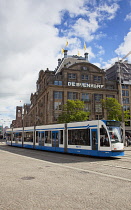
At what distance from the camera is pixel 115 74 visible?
66.0 metres

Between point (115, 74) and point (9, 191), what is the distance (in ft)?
208

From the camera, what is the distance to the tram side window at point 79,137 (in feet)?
55.3

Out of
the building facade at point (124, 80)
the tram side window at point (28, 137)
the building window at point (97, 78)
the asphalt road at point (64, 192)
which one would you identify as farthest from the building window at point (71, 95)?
the asphalt road at point (64, 192)

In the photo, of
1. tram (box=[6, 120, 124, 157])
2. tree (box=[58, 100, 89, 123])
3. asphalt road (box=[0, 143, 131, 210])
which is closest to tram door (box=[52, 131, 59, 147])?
tram (box=[6, 120, 124, 157])

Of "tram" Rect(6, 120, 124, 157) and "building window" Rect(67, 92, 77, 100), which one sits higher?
"building window" Rect(67, 92, 77, 100)

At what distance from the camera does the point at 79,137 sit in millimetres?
17781

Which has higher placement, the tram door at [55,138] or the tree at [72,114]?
the tree at [72,114]

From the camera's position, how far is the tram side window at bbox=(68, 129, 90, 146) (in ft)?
55.3

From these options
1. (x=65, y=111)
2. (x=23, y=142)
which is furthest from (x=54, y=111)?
(x=23, y=142)

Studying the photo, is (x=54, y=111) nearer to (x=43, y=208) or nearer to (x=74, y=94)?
(x=74, y=94)

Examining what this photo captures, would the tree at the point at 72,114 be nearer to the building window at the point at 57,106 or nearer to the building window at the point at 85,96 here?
the building window at the point at 57,106

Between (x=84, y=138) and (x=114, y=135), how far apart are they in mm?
2785

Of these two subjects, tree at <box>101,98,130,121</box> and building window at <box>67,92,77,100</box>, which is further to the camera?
building window at <box>67,92,77,100</box>

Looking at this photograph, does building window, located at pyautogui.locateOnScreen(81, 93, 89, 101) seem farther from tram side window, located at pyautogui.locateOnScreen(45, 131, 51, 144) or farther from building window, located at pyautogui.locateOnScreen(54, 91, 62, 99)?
tram side window, located at pyautogui.locateOnScreen(45, 131, 51, 144)
